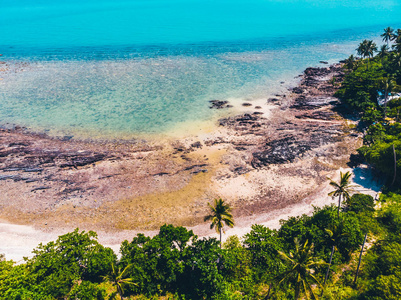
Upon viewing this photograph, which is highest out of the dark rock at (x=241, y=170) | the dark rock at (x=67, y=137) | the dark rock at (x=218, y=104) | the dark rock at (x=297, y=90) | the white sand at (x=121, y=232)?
the dark rock at (x=297, y=90)

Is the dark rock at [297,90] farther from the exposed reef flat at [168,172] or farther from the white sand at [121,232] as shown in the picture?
the white sand at [121,232]

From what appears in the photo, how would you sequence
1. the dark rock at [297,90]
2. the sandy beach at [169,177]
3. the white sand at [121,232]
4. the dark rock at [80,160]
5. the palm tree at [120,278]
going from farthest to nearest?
the dark rock at [297,90]
the dark rock at [80,160]
the sandy beach at [169,177]
the white sand at [121,232]
the palm tree at [120,278]

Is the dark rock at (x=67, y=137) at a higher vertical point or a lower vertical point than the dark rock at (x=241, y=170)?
higher

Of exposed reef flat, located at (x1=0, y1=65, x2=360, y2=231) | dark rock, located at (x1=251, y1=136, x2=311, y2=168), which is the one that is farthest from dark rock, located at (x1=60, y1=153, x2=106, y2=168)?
dark rock, located at (x1=251, y1=136, x2=311, y2=168)

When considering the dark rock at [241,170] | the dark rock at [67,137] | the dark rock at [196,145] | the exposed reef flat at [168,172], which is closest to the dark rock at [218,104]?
the exposed reef flat at [168,172]

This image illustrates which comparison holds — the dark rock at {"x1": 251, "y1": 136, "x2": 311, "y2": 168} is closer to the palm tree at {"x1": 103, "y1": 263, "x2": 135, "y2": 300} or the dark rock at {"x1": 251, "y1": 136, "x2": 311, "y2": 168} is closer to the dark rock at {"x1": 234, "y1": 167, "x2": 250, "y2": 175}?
the dark rock at {"x1": 234, "y1": 167, "x2": 250, "y2": 175}

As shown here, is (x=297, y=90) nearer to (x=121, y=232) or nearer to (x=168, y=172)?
(x=168, y=172)

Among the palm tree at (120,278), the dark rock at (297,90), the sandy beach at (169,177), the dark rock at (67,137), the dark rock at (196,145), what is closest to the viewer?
the palm tree at (120,278)
